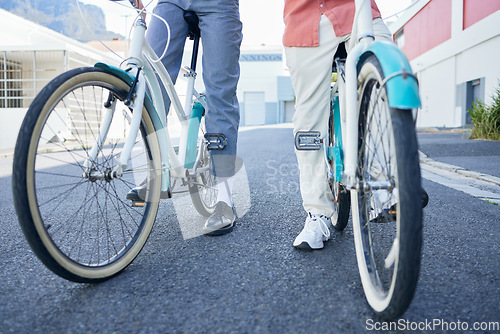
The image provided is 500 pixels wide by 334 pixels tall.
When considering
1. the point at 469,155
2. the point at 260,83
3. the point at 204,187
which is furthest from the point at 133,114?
the point at 260,83

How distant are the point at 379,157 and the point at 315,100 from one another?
26.0 inches

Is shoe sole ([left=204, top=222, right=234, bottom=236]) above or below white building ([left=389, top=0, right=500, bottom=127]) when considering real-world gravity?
below

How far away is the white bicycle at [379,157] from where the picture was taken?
1.04 m

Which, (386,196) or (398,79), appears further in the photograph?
(386,196)

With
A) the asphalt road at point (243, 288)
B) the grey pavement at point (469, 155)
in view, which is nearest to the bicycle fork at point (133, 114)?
the asphalt road at point (243, 288)

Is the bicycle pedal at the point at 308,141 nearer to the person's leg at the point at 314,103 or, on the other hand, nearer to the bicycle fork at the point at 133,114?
the person's leg at the point at 314,103

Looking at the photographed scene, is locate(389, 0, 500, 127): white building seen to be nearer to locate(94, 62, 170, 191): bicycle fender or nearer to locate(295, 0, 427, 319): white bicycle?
locate(295, 0, 427, 319): white bicycle

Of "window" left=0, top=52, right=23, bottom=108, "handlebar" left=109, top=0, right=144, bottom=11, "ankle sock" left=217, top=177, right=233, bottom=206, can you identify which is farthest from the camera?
"window" left=0, top=52, right=23, bottom=108

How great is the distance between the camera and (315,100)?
1.96 m

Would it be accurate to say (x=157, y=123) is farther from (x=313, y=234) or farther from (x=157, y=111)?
(x=313, y=234)

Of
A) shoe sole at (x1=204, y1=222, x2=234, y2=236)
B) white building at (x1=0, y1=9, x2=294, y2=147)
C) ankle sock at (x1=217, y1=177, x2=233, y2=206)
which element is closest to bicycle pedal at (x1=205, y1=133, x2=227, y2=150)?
ankle sock at (x1=217, y1=177, x2=233, y2=206)

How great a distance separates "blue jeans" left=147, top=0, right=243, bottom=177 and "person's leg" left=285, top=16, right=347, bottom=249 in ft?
1.46

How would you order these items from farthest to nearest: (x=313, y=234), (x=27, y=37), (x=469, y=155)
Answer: (x=27, y=37), (x=469, y=155), (x=313, y=234)

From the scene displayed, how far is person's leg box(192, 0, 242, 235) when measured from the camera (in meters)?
2.23
